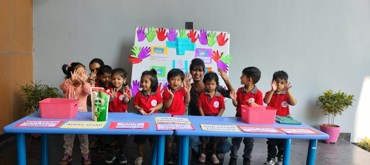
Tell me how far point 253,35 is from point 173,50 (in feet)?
4.01

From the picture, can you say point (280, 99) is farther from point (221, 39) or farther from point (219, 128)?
point (221, 39)

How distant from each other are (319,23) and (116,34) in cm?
297

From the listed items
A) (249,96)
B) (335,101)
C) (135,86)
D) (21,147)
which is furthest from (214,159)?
(335,101)

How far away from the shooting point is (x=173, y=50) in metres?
4.07

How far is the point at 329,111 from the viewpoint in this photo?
4293 mm

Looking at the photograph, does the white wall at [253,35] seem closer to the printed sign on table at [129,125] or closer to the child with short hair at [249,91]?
the child with short hair at [249,91]

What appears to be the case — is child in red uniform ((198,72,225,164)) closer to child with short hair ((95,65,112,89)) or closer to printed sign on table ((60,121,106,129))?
child with short hair ((95,65,112,89))

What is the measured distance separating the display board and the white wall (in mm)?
243

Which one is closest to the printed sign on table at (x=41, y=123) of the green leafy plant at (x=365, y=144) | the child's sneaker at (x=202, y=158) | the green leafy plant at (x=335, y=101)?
the child's sneaker at (x=202, y=158)

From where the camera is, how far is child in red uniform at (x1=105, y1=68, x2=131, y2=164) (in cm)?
279

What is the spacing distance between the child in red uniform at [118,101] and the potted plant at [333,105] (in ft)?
9.58

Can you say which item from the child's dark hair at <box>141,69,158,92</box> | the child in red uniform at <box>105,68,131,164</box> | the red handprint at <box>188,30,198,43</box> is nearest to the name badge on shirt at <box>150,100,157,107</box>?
the child's dark hair at <box>141,69,158,92</box>

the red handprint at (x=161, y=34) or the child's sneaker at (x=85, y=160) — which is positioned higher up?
the red handprint at (x=161, y=34)

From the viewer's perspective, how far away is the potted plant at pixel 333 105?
A: 4.23m
